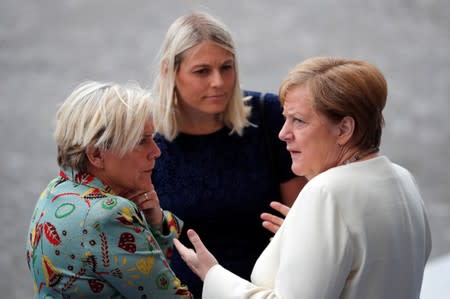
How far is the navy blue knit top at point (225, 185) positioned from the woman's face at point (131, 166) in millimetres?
691

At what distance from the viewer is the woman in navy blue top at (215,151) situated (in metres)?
2.78

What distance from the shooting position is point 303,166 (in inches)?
77.5

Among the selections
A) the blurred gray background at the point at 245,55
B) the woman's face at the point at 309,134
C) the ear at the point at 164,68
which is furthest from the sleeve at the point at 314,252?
the blurred gray background at the point at 245,55

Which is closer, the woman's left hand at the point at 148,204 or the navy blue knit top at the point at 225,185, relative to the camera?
the woman's left hand at the point at 148,204

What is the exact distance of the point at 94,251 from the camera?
1.85 m

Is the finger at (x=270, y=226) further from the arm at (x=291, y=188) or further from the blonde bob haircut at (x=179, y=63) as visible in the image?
the blonde bob haircut at (x=179, y=63)

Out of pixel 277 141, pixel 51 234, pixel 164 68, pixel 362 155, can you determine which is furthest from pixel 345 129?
pixel 164 68

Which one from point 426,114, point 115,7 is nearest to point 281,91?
point 426,114

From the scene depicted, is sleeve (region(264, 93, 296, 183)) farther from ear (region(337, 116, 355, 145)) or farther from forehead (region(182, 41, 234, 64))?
ear (region(337, 116, 355, 145))

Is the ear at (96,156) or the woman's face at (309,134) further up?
the woman's face at (309,134)

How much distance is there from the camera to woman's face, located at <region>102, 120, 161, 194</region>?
1991 millimetres

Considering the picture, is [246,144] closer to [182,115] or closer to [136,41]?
[182,115]

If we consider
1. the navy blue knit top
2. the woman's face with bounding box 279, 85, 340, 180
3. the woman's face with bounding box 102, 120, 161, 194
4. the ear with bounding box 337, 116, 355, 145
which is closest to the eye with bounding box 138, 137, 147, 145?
the woman's face with bounding box 102, 120, 161, 194

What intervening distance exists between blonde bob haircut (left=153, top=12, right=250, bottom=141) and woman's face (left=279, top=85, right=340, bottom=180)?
884 millimetres
